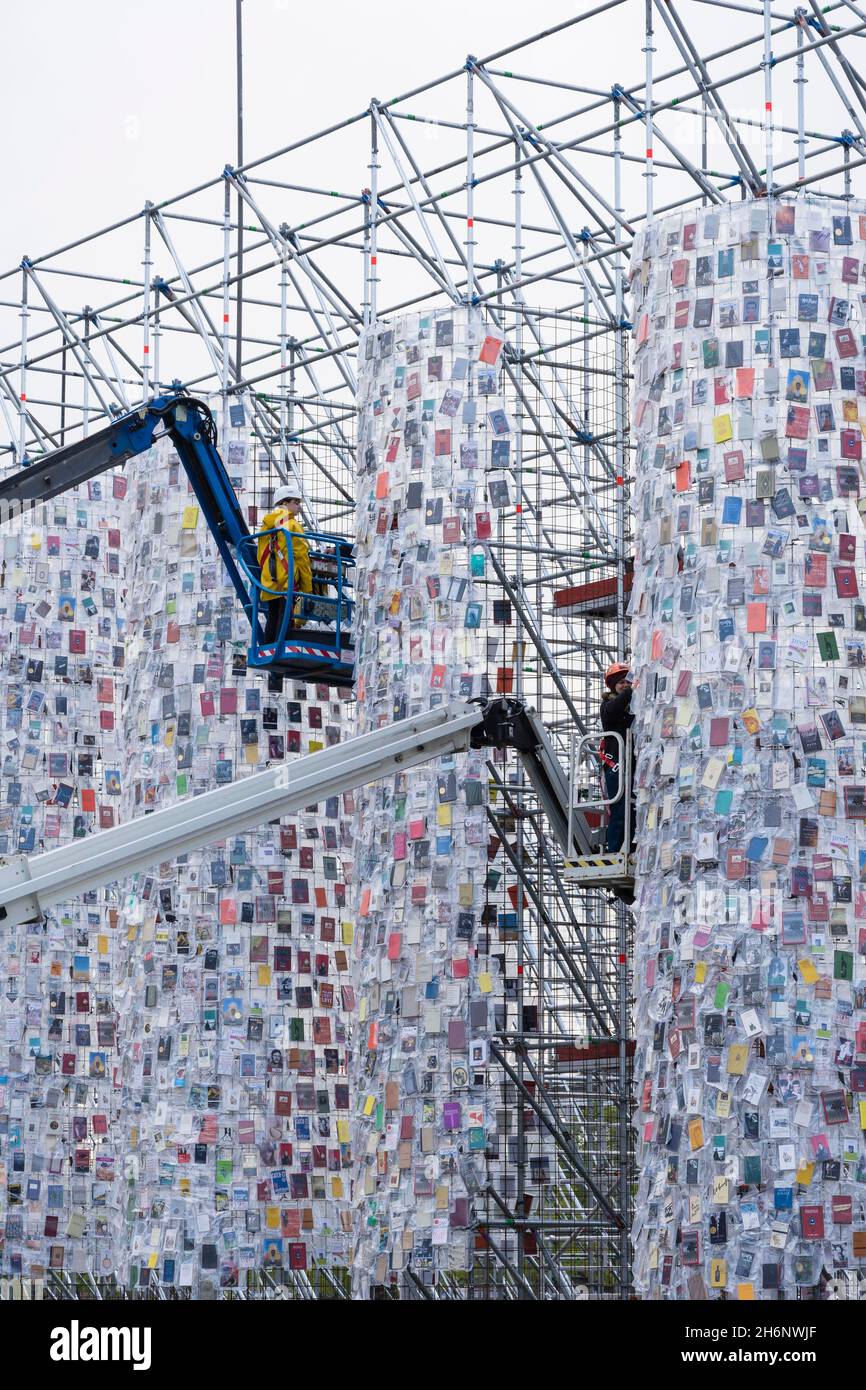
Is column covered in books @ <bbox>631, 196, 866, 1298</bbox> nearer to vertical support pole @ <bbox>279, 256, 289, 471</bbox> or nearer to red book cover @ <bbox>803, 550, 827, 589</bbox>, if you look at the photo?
red book cover @ <bbox>803, 550, 827, 589</bbox>

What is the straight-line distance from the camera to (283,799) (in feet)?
90.0

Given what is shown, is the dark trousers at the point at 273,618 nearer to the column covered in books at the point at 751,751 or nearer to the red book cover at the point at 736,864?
the column covered in books at the point at 751,751

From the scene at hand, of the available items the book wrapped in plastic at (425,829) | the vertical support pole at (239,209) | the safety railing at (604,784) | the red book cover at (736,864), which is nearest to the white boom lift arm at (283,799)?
the safety railing at (604,784)

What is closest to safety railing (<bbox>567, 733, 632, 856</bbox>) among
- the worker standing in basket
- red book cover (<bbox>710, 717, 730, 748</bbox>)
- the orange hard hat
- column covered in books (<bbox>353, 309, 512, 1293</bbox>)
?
the worker standing in basket

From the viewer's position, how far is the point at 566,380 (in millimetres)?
35219

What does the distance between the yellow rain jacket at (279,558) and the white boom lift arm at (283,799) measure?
4558 millimetres

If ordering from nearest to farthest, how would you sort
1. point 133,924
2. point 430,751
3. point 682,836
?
point 682,836
point 430,751
point 133,924

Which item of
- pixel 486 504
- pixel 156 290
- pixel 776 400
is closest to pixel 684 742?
pixel 776 400

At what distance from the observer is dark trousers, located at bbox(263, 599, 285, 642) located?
3291cm

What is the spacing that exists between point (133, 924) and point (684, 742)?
36.8 feet

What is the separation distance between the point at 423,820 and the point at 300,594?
158 inches

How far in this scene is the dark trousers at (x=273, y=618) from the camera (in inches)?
1296

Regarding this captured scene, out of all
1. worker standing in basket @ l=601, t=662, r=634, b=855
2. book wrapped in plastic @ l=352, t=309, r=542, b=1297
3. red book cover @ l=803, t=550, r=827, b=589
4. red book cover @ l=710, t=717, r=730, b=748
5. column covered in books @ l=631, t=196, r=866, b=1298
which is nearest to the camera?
column covered in books @ l=631, t=196, r=866, b=1298
